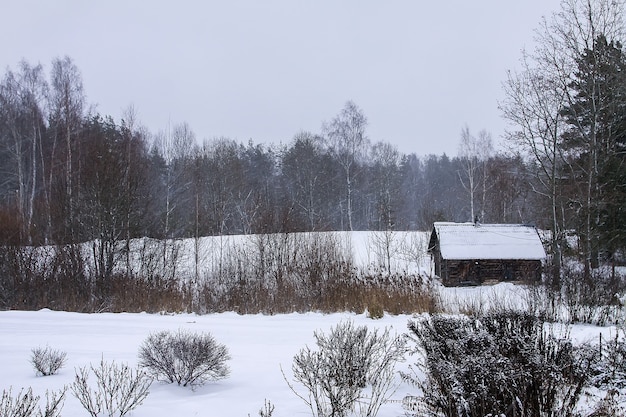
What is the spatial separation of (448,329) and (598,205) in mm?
16316

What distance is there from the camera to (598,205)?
18328 mm

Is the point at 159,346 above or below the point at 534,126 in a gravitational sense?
below

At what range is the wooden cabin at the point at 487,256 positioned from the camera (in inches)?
882

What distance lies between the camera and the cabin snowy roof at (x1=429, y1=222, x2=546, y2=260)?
73.6 ft

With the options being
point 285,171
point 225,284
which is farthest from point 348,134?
point 225,284

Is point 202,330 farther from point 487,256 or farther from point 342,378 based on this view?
point 487,256

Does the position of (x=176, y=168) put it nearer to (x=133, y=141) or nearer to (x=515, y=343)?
(x=133, y=141)

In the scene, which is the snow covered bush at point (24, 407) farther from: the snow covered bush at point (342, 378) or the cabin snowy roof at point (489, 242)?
the cabin snowy roof at point (489, 242)

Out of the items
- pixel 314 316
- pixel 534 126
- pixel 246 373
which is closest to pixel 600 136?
pixel 534 126

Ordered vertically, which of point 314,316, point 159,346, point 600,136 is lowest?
point 314,316

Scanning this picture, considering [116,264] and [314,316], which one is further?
[116,264]

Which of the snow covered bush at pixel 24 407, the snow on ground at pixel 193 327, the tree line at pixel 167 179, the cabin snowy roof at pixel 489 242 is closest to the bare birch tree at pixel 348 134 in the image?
the tree line at pixel 167 179

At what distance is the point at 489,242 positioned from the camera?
22922 mm

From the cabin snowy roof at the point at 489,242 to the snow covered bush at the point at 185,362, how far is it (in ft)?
60.6
